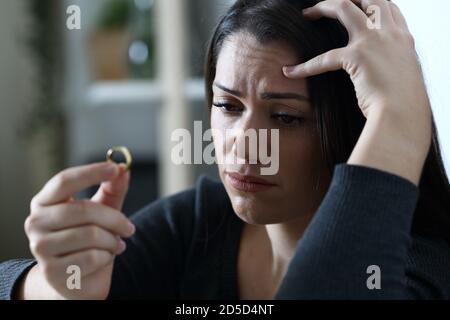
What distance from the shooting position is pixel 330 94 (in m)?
0.94

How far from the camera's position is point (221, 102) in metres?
0.99

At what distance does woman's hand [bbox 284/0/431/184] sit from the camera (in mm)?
793

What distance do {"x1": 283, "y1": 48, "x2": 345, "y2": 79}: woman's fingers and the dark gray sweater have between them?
170 millimetres

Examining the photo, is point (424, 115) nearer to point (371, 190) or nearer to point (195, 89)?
point (371, 190)

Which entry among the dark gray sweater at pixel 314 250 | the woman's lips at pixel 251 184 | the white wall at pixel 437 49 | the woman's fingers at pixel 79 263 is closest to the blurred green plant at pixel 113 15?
the dark gray sweater at pixel 314 250

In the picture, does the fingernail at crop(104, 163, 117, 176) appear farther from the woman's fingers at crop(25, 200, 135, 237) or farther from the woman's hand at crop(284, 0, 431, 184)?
the woman's hand at crop(284, 0, 431, 184)

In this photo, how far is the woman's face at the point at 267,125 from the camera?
93cm

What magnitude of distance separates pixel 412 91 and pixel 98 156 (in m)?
2.20

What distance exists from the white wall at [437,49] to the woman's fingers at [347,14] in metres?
0.29

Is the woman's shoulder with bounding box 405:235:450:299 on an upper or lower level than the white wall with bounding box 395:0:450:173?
lower

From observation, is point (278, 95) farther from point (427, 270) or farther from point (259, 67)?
point (427, 270)

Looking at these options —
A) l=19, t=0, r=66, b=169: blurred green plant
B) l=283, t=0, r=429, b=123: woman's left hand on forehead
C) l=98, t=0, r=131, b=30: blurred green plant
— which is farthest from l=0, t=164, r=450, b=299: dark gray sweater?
l=98, t=0, r=131, b=30: blurred green plant

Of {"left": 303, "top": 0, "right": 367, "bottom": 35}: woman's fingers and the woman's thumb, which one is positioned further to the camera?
{"left": 303, "top": 0, "right": 367, "bottom": 35}: woman's fingers
